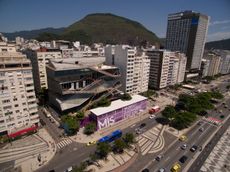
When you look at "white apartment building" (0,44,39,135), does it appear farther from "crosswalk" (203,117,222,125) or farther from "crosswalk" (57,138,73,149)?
"crosswalk" (203,117,222,125)

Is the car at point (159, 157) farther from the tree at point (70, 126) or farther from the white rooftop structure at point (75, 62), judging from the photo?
the white rooftop structure at point (75, 62)

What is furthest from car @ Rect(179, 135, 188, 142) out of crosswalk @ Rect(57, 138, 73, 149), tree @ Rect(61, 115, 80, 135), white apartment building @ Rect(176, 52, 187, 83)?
white apartment building @ Rect(176, 52, 187, 83)

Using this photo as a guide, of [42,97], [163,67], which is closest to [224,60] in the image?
[163,67]

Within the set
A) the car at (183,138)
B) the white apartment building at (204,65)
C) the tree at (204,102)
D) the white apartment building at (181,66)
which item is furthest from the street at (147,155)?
the white apartment building at (204,65)

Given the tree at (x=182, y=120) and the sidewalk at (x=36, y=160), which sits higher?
the tree at (x=182, y=120)

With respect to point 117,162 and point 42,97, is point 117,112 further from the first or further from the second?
point 42,97

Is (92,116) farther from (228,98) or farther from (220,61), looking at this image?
(220,61)
